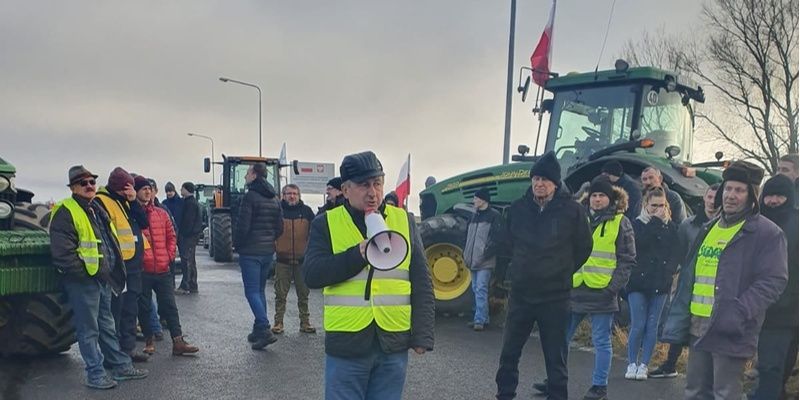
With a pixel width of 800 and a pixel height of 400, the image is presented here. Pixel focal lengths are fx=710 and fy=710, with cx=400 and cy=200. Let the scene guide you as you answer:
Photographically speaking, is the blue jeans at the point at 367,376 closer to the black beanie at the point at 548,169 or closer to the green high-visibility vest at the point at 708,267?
the green high-visibility vest at the point at 708,267

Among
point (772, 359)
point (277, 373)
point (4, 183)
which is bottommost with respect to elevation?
point (277, 373)

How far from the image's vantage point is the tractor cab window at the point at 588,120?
8.42m

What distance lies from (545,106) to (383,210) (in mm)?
6224

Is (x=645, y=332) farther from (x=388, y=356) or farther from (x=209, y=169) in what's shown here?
(x=209, y=169)

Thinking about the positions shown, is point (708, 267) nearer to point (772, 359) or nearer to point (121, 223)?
point (772, 359)

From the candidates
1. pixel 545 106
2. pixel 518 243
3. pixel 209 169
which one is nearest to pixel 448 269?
pixel 545 106

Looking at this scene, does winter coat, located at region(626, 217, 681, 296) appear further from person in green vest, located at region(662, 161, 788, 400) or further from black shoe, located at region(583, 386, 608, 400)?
person in green vest, located at region(662, 161, 788, 400)

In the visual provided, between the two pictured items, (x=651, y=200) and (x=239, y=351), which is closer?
(x=651, y=200)

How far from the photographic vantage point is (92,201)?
5688 mm

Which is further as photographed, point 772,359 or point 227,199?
point 227,199

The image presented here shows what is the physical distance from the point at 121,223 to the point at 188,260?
195 inches

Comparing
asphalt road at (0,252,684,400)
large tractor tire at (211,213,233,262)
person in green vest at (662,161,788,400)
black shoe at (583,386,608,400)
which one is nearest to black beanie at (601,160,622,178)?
asphalt road at (0,252,684,400)

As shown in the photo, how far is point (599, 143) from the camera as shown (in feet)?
28.1

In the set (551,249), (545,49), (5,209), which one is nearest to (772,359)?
(551,249)
